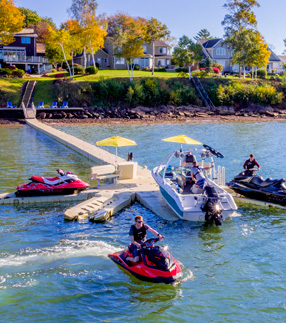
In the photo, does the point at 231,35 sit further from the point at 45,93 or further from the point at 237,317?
the point at 237,317

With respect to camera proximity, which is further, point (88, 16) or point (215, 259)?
point (88, 16)

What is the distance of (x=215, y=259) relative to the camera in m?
12.9

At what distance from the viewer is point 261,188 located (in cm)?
1802

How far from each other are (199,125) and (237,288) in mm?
43956

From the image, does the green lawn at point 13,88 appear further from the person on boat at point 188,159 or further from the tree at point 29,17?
the tree at point 29,17

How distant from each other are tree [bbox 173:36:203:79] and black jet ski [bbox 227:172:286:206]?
178 ft

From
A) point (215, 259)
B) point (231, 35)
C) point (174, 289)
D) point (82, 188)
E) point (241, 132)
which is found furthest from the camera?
point (231, 35)

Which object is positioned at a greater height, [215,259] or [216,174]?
[216,174]

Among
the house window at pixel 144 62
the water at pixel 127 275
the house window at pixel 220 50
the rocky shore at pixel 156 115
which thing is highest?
the house window at pixel 220 50

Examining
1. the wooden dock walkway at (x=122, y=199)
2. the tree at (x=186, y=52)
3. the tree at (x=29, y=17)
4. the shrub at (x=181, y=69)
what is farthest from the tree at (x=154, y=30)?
the wooden dock walkway at (x=122, y=199)

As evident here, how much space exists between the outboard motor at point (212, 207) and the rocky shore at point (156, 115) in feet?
132

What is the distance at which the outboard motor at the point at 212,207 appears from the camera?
15195mm

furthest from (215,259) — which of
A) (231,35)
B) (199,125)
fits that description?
(231,35)

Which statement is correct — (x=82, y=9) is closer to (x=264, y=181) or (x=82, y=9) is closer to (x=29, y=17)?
(x=29, y=17)
